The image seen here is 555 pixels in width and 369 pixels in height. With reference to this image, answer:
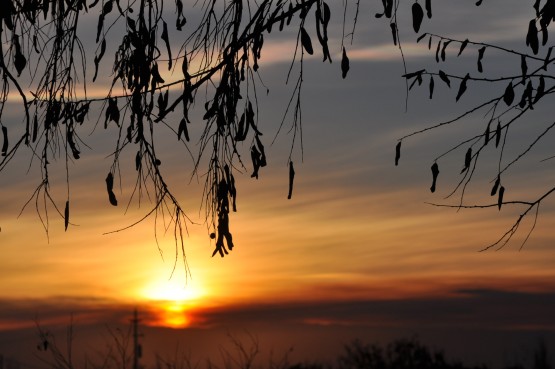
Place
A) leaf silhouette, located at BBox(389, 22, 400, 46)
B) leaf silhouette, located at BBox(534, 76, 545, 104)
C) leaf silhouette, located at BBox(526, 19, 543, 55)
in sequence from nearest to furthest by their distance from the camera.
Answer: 1. leaf silhouette, located at BBox(389, 22, 400, 46)
2. leaf silhouette, located at BBox(526, 19, 543, 55)
3. leaf silhouette, located at BBox(534, 76, 545, 104)

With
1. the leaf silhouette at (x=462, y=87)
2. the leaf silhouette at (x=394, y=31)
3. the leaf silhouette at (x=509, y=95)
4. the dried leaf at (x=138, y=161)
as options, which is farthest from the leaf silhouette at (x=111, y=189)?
the leaf silhouette at (x=509, y=95)

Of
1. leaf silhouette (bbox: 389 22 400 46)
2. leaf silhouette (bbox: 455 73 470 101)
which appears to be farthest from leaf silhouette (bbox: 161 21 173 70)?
leaf silhouette (bbox: 455 73 470 101)

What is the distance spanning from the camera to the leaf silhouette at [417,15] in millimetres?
5062

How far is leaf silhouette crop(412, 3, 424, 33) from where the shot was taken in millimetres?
5062

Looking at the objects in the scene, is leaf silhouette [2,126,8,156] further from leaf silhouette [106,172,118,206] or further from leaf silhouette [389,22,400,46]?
leaf silhouette [389,22,400,46]

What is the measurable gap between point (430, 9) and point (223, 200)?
1522 mm

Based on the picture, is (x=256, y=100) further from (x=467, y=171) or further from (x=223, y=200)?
(x=467, y=171)

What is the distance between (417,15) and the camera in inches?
202

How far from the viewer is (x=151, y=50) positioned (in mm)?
5477

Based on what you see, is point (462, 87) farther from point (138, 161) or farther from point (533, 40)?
point (138, 161)

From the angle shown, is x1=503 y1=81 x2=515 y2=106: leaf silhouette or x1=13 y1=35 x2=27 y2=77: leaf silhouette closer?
x1=13 y1=35 x2=27 y2=77: leaf silhouette

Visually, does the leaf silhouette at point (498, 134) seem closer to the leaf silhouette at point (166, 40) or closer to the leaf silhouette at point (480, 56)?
the leaf silhouette at point (480, 56)

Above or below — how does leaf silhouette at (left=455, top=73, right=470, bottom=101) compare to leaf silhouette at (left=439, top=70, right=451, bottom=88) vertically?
below

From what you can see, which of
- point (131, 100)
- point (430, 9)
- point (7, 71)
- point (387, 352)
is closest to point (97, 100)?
point (131, 100)
